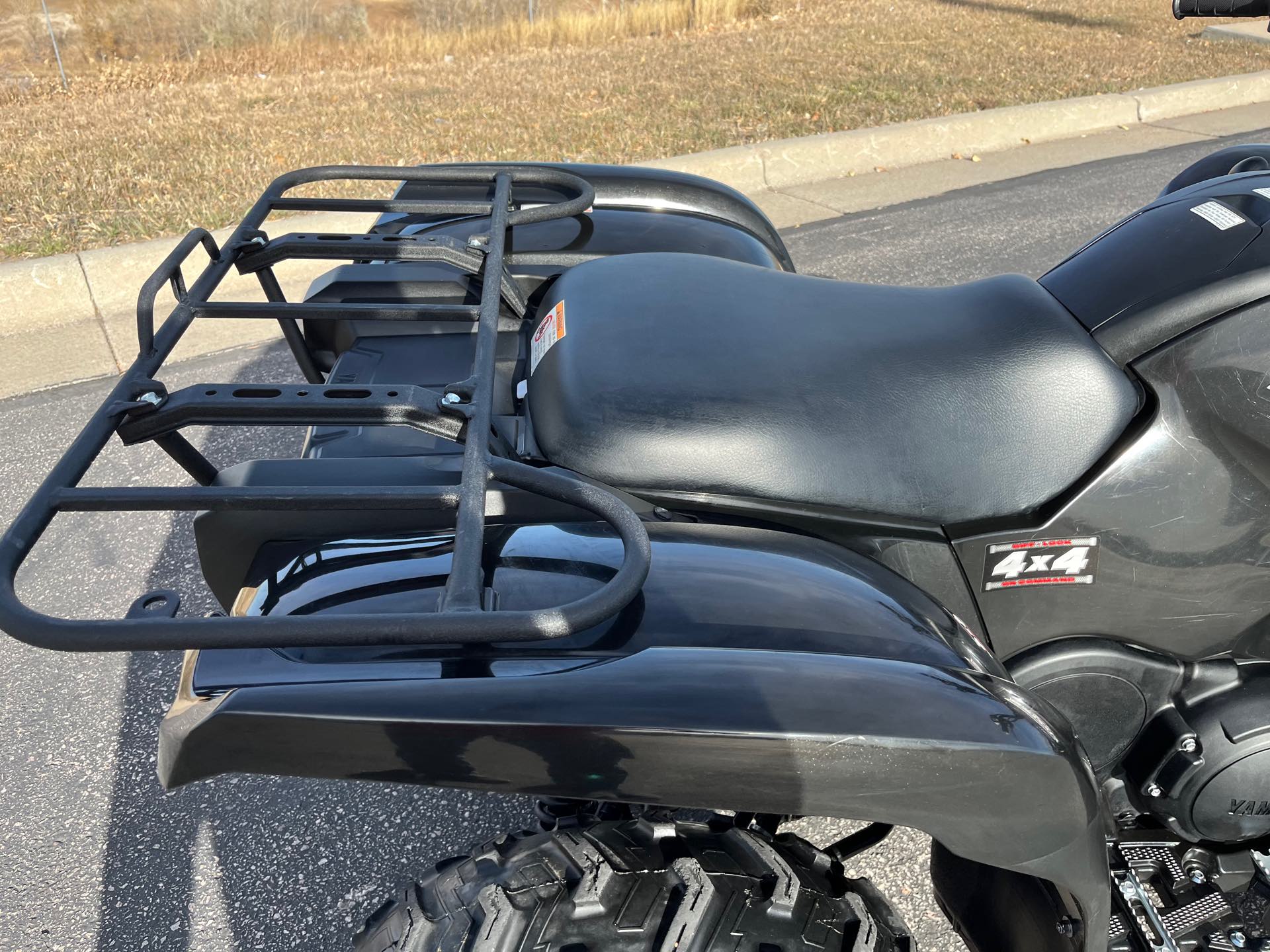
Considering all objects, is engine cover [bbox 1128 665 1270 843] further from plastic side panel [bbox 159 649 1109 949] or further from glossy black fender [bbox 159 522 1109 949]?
plastic side panel [bbox 159 649 1109 949]

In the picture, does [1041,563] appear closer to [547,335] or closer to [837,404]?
[837,404]

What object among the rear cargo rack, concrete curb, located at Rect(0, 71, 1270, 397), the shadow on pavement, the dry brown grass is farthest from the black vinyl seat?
the dry brown grass

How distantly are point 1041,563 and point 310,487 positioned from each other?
3.17ft

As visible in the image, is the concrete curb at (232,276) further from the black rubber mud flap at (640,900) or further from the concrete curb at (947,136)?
the black rubber mud flap at (640,900)

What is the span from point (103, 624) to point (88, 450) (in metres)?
0.28

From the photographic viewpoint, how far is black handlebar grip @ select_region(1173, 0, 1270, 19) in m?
1.81

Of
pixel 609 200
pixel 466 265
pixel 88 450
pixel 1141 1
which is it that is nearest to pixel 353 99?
pixel 609 200

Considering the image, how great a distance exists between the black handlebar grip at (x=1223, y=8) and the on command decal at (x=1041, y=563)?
1.07 m

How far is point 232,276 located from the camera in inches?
173

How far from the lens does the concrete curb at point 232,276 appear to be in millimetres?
4133

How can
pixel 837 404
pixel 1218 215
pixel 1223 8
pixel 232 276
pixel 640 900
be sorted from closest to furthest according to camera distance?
pixel 640 900 < pixel 837 404 < pixel 1218 215 < pixel 1223 8 < pixel 232 276

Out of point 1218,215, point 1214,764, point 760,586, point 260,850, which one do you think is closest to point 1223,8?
point 1218,215

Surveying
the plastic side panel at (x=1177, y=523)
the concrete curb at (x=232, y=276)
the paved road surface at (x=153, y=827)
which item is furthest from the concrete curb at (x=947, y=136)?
the plastic side panel at (x=1177, y=523)

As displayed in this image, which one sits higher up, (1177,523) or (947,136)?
(1177,523)
